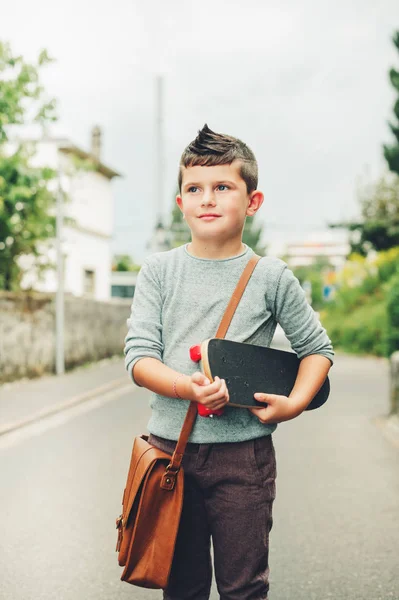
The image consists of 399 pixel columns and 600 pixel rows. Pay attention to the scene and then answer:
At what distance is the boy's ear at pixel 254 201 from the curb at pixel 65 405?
6763mm

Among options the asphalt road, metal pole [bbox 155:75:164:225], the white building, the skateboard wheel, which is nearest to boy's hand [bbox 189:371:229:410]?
the skateboard wheel

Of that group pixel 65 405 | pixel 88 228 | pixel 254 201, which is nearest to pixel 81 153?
pixel 88 228

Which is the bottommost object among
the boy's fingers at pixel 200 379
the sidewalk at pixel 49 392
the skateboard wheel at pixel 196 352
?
the sidewalk at pixel 49 392

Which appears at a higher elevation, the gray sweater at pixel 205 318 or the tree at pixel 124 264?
the tree at pixel 124 264

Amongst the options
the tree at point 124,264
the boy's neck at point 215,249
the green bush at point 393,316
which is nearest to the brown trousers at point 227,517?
the boy's neck at point 215,249

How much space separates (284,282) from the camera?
2.48m

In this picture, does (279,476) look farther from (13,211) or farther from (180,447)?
(13,211)

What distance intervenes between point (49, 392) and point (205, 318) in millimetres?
10694

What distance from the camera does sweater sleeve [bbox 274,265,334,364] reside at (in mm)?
2477

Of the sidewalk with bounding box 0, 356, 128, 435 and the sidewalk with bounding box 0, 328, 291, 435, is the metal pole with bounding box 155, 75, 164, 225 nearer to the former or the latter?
the sidewalk with bounding box 0, 328, 291, 435

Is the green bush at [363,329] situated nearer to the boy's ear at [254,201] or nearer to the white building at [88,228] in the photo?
the white building at [88,228]

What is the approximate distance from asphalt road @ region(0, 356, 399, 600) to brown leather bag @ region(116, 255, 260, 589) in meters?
1.52

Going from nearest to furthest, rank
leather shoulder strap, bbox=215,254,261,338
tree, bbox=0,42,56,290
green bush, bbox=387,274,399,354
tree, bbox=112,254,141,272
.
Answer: leather shoulder strap, bbox=215,254,261,338
tree, bbox=0,42,56,290
green bush, bbox=387,274,399,354
tree, bbox=112,254,141,272

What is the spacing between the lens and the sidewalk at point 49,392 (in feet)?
33.0
